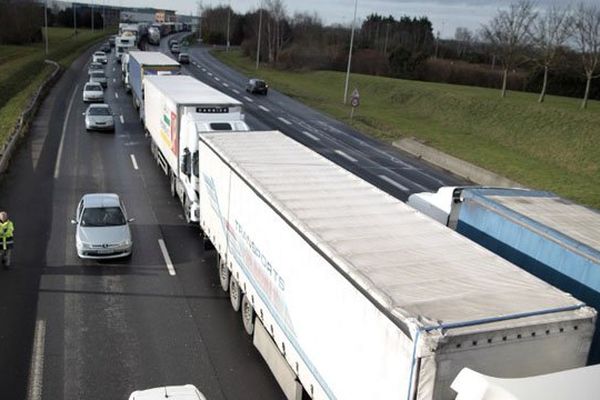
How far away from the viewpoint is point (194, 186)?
17.2m

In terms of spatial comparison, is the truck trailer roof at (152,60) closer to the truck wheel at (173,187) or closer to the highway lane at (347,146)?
the highway lane at (347,146)

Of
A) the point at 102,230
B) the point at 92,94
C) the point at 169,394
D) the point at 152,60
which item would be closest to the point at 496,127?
the point at 152,60

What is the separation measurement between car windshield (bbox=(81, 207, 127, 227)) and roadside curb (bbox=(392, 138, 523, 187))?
1766cm

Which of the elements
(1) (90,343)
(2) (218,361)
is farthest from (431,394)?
(1) (90,343)

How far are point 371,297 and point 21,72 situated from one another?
54.7m

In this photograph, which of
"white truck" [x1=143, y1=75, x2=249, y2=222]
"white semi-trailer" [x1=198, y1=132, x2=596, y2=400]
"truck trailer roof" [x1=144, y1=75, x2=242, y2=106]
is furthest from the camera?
"truck trailer roof" [x1=144, y1=75, x2=242, y2=106]

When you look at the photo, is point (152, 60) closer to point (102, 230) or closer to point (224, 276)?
point (102, 230)

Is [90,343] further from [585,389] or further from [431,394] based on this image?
[585,389]

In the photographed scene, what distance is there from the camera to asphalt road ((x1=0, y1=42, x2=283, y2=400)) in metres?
10.8

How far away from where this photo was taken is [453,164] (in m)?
29.9

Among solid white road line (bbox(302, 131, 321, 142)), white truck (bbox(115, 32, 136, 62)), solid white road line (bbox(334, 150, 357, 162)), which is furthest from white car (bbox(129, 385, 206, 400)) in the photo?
white truck (bbox(115, 32, 136, 62))

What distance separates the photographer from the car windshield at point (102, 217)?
16.2 metres

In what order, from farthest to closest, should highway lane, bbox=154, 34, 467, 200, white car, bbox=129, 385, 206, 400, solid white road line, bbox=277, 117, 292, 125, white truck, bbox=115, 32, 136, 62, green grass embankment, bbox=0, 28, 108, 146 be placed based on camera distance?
1. white truck, bbox=115, 32, 136, 62
2. solid white road line, bbox=277, 117, 292, 125
3. green grass embankment, bbox=0, 28, 108, 146
4. highway lane, bbox=154, 34, 467, 200
5. white car, bbox=129, 385, 206, 400

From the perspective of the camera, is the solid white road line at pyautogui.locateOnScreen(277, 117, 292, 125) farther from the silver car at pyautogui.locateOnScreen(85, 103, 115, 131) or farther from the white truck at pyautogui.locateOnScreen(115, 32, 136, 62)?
the white truck at pyautogui.locateOnScreen(115, 32, 136, 62)
